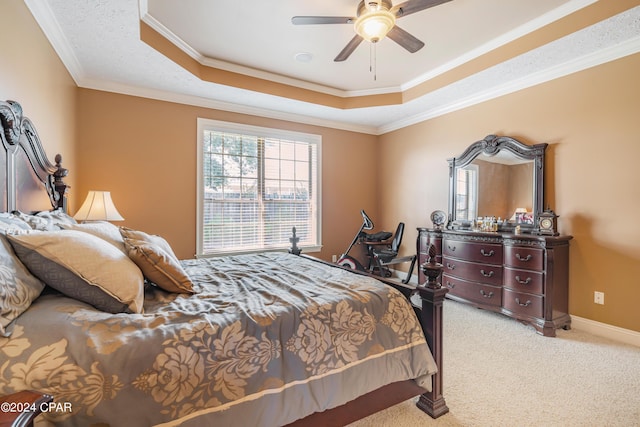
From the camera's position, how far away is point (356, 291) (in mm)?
1612

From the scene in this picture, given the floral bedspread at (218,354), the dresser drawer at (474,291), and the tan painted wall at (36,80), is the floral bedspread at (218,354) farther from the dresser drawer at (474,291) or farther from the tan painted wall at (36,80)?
the dresser drawer at (474,291)

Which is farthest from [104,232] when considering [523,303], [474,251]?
[523,303]

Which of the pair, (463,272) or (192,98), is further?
(192,98)

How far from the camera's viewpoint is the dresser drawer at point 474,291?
124 inches

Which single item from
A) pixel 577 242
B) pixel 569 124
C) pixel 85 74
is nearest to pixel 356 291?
pixel 577 242

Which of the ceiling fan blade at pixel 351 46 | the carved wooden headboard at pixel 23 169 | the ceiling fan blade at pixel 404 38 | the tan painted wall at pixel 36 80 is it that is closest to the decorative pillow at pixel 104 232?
the carved wooden headboard at pixel 23 169

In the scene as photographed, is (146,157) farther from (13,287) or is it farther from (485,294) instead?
(485,294)

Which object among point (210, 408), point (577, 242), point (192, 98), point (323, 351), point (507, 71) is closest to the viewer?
point (210, 408)

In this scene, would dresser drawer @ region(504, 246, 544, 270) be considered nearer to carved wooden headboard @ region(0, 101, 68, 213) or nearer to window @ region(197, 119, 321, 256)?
window @ region(197, 119, 321, 256)

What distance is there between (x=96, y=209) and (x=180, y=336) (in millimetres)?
2383

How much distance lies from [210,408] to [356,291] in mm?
873

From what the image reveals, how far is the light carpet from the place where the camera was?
65.4 inches

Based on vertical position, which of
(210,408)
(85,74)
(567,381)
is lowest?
(567,381)

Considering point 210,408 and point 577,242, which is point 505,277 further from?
point 210,408
